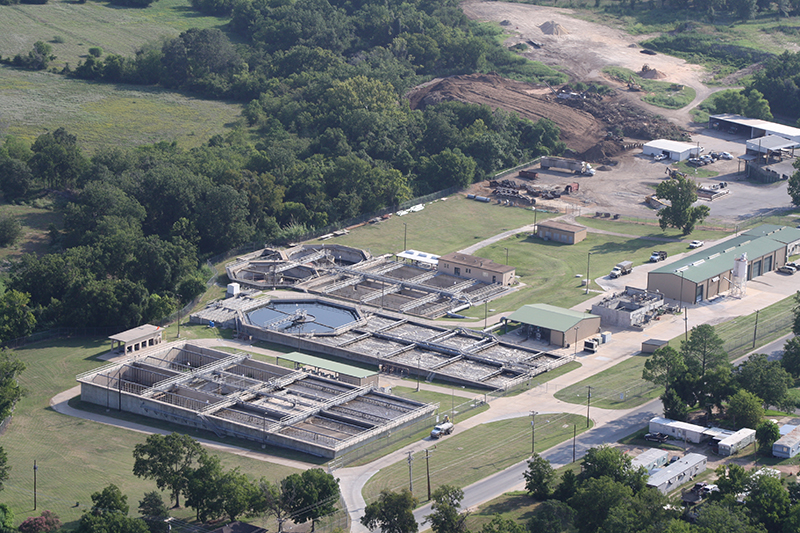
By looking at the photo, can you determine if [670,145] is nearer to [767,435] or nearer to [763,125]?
[763,125]

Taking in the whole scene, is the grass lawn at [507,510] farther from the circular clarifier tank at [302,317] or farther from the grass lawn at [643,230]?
the grass lawn at [643,230]

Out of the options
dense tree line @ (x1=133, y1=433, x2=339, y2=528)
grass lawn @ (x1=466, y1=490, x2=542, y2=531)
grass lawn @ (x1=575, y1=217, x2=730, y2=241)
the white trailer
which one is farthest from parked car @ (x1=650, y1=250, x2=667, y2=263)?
dense tree line @ (x1=133, y1=433, x2=339, y2=528)

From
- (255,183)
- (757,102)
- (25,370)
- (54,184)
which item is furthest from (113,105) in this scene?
(757,102)

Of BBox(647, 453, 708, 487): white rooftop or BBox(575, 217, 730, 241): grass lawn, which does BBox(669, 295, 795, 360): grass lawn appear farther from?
BBox(647, 453, 708, 487): white rooftop

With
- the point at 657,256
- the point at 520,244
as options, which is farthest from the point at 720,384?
the point at 520,244

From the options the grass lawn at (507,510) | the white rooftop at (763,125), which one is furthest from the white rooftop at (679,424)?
the white rooftop at (763,125)
